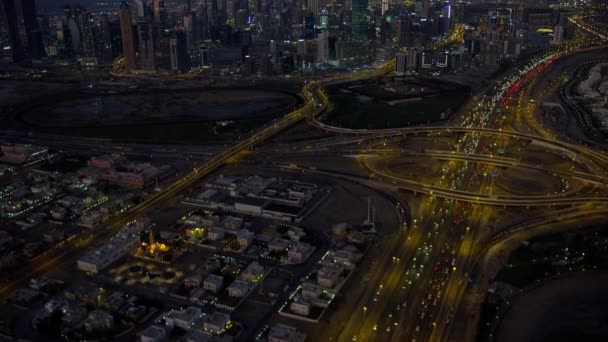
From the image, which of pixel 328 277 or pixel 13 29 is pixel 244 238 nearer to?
pixel 328 277

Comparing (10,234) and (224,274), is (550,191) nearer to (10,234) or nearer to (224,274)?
(224,274)

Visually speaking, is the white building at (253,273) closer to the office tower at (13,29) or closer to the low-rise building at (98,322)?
the low-rise building at (98,322)

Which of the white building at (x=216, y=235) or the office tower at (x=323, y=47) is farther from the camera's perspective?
the office tower at (x=323, y=47)

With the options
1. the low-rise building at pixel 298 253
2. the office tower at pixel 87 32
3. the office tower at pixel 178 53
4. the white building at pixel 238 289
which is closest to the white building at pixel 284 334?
the white building at pixel 238 289

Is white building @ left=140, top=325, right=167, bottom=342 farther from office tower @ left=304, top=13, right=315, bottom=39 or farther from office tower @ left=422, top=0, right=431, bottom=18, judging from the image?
office tower @ left=422, top=0, right=431, bottom=18

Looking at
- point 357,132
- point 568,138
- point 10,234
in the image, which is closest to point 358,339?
point 10,234

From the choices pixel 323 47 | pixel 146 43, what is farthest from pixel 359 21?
pixel 146 43
